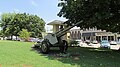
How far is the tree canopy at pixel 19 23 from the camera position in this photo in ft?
233

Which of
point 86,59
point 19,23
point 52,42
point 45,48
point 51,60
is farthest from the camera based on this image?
point 19,23

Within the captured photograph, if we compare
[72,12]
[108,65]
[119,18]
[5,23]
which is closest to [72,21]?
[72,12]

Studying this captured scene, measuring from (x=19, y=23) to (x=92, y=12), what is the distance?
181ft

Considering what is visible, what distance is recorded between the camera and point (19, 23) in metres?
71.2

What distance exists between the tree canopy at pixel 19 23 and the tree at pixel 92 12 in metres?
49.6

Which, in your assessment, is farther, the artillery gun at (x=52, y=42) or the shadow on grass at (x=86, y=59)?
the artillery gun at (x=52, y=42)

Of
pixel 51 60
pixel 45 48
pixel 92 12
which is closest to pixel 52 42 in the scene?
pixel 45 48

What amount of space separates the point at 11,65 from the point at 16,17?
61122mm

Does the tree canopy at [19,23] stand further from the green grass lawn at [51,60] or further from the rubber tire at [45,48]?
the green grass lawn at [51,60]

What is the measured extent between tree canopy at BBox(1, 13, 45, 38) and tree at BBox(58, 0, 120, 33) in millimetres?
49565

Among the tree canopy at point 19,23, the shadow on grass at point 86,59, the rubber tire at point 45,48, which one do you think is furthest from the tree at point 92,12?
the tree canopy at point 19,23

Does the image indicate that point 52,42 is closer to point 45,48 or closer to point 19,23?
point 45,48

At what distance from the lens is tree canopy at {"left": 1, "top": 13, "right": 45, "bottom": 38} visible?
233ft

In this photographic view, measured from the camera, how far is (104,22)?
1858 centimetres
